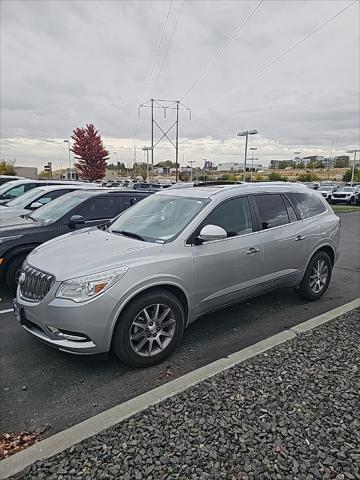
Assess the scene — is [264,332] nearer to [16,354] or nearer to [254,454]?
[254,454]

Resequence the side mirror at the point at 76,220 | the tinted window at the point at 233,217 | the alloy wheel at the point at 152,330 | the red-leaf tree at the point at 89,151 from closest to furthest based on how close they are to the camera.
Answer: the alloy wheel at the point at 152,330, the tinted window at the point at 233,217, the side mirror at the point at 76,220, the red-leaf tree at the point at 89,151

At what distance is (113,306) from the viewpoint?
3018 mm

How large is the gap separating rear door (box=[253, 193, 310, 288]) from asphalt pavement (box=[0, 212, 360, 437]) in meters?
0.53

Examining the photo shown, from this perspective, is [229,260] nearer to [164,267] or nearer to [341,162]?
[164,267]

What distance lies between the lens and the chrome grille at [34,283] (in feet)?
10.3

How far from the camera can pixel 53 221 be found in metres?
5.83

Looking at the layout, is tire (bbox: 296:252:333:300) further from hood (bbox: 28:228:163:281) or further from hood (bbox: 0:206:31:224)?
hood (bbox: 0:206:31:224)

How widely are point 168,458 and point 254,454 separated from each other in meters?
0.53

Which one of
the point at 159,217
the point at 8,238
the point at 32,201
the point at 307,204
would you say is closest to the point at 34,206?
the point at 32,201

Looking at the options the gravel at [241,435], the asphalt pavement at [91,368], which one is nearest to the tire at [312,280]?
the asphalt pavement at [91,368]

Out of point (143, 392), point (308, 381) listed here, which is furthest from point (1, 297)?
point (308, 381)

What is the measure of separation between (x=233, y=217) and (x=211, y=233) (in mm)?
665

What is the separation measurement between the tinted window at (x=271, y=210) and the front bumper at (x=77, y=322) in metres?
2.28

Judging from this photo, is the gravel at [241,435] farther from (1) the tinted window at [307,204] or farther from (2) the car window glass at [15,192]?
(2) the car window glass at [15,192]
